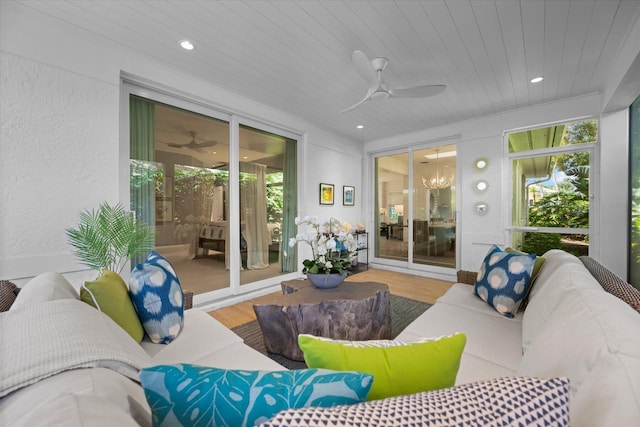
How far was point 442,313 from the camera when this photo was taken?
182 cm

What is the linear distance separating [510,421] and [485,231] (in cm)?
444

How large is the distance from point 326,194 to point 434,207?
2083 mm

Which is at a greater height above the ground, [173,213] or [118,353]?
[173,213]

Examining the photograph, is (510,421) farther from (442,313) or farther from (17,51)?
(17,51)

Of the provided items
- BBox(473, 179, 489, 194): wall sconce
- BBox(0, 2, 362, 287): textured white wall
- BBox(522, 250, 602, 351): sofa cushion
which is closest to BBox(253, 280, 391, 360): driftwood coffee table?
BBox(522, 250, 602, 351): sofa cushion

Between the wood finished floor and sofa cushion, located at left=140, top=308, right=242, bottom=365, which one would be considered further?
the wood finished floor

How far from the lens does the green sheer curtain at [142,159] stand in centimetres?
269

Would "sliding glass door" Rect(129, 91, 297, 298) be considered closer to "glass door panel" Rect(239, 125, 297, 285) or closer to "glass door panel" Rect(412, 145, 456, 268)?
"glass door panel" Rect(239, 125, 297, 285)

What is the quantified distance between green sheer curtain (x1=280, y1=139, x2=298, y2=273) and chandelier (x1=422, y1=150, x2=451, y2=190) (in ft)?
8.33

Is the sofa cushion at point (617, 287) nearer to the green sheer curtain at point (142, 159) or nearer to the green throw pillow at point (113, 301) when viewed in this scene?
the green throw pillow at point (113, 301)

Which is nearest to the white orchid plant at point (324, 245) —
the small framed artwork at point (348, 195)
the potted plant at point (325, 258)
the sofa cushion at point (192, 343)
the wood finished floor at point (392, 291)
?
the potted plant at point (325, 258)

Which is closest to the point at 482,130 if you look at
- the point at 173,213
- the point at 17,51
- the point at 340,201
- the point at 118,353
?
the point at 340,201

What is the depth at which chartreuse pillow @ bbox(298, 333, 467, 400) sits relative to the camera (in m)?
0.60

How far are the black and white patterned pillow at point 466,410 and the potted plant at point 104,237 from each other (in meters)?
2.35
